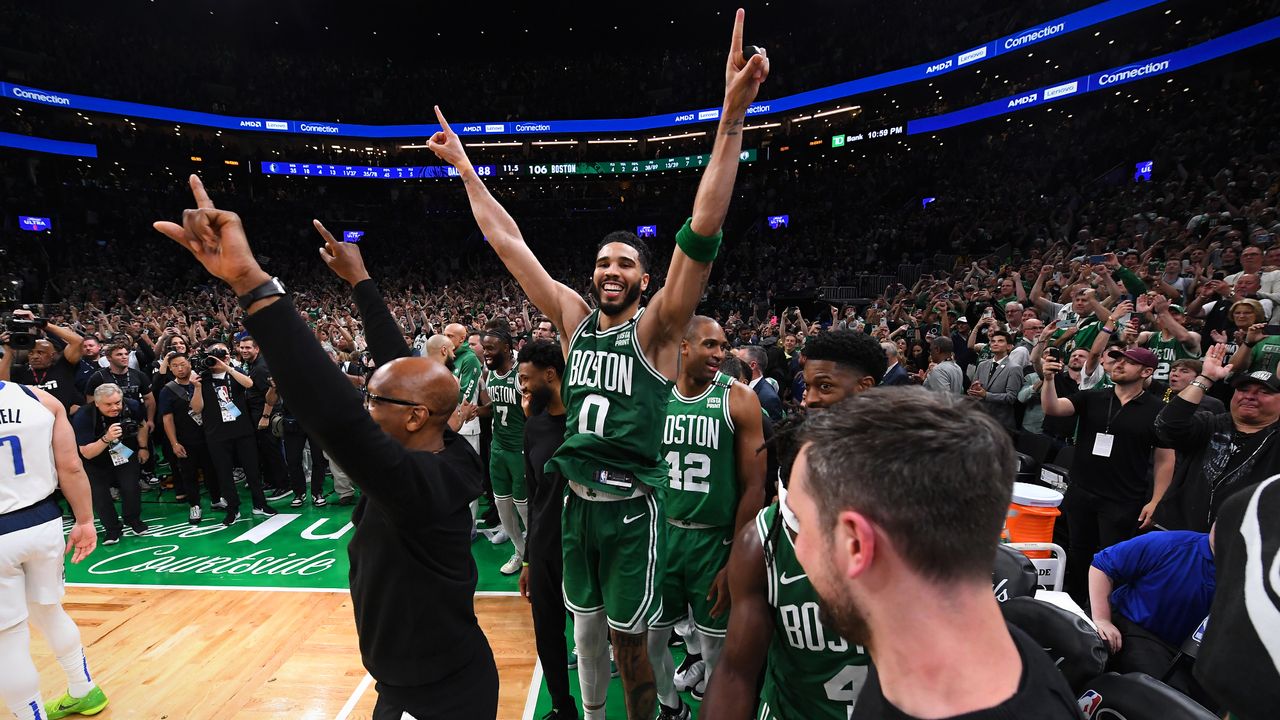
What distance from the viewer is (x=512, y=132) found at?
103 ft

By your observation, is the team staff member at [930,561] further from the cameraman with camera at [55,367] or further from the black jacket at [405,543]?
the cameraman with camera at [55,367]

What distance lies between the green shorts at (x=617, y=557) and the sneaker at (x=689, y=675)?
4.07 feet

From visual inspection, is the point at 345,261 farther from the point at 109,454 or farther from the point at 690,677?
the point at 109,454

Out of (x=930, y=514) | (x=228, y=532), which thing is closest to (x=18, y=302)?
(x=228, y=532)

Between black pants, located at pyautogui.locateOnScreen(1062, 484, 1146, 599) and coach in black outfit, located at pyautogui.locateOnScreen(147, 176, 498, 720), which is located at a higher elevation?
coach in black outfit, located at pyautogui.locateOnScreen(147, 176, 498, 720)

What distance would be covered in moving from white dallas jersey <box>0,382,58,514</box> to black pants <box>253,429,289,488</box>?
12.9ft

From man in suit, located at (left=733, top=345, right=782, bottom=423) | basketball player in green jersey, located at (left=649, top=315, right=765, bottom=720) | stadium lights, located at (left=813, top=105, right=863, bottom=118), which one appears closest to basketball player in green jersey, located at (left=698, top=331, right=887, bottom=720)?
basketball player in green jersey, located at (left=649, top=315, right=765, bottom=720)

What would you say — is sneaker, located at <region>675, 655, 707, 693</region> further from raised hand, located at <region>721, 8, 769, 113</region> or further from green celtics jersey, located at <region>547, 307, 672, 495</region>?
raised hand, located at <region>721, 8, 769, 113</region>

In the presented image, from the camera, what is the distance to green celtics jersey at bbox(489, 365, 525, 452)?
5.25 meters

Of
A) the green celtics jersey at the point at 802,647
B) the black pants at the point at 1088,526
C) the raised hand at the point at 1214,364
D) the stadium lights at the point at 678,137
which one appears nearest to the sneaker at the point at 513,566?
the green celtics jersey at the point at 802,647

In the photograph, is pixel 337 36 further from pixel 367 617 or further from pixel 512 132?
pixel 367 617

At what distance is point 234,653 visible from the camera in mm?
3885

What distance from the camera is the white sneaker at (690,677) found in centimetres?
357

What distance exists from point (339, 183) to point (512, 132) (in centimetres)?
1062
